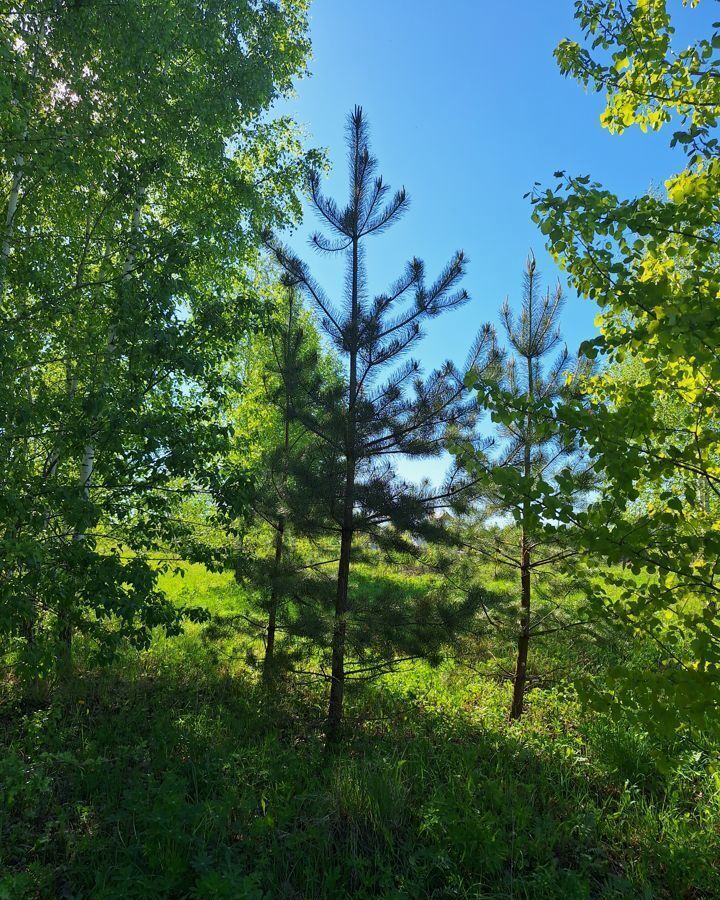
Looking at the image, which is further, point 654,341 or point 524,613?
point 524,613

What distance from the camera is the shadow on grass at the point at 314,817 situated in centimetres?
343

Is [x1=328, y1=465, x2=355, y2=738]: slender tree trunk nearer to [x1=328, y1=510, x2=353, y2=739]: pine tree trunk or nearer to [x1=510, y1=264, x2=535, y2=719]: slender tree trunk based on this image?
[x1=328, y1=510, x2=353, y2=739]: pine tree trunk

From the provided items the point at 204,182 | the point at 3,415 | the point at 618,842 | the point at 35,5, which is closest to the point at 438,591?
the point at 618,842

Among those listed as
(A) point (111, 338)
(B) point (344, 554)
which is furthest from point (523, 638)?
(A) point (111, 338)

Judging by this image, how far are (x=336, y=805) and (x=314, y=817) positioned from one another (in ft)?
0.62

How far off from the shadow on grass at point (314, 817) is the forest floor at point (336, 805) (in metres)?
0.02

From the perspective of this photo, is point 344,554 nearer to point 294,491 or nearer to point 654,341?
point 294,491

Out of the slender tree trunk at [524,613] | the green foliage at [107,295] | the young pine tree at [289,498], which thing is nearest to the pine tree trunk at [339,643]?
the young pine tree at [289,498]

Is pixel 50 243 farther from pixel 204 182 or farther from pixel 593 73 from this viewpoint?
pixel 593 73

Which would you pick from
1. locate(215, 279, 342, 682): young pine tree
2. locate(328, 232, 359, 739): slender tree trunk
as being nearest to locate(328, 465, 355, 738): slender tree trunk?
locate(328, 232, 359, 739): slender tree trunk

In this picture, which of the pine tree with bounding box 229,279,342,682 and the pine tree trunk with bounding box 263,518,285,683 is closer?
the pine tree with bounding box 229,279,342,682

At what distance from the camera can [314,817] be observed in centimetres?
408

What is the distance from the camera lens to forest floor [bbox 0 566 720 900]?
345 centimetres

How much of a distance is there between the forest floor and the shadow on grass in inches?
0.7
